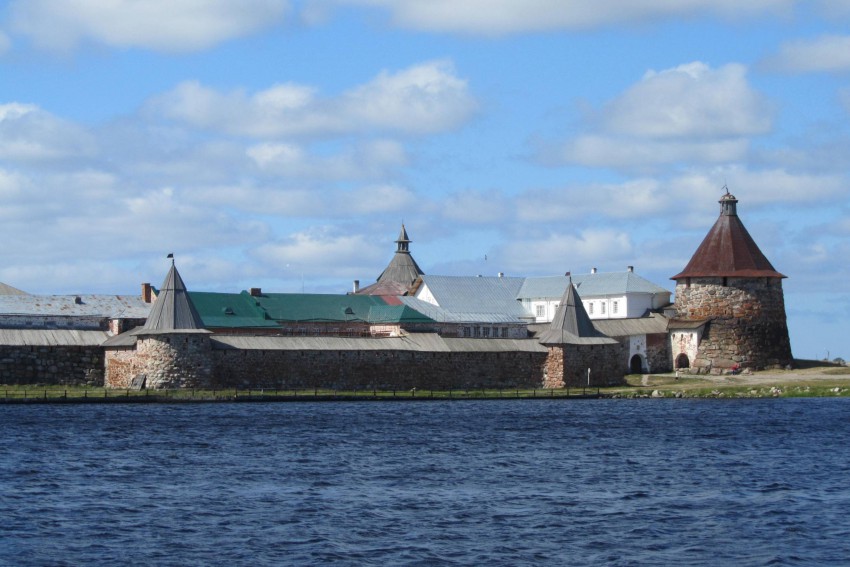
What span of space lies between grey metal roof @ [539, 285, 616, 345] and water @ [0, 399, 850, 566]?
40.9 ft

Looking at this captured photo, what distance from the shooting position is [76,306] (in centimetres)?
6288

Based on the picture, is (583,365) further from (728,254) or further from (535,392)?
(728,254)

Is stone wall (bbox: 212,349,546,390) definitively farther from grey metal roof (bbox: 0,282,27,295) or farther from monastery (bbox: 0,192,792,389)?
Result: grey metal roof (bbox: 0,282,27,295)

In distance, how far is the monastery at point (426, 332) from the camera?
54.7 m

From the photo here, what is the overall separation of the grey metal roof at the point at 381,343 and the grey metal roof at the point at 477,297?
32.0 feet

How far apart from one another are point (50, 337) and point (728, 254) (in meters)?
30.7

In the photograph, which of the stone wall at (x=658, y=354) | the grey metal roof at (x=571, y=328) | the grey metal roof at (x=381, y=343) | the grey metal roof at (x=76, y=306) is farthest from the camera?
the stone wall at (x=658, y=354)

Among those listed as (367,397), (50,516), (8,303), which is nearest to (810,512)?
(50,516)

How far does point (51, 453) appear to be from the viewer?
3541 cm

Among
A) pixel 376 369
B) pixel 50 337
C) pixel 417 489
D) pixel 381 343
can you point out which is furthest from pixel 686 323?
pixel 417 489

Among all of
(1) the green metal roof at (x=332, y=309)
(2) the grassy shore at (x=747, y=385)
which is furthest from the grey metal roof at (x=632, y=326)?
(1) the green metal roof at (x=332, y=309)

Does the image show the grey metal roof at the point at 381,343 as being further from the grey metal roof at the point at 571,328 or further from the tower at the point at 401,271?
the tower at the point at 401,271

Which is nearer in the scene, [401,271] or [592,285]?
[592,285]

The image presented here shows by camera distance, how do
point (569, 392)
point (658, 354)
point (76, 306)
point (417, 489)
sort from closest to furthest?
point (417, 489) → point (569, 392) → point (76, 306) → point (658, 354)
